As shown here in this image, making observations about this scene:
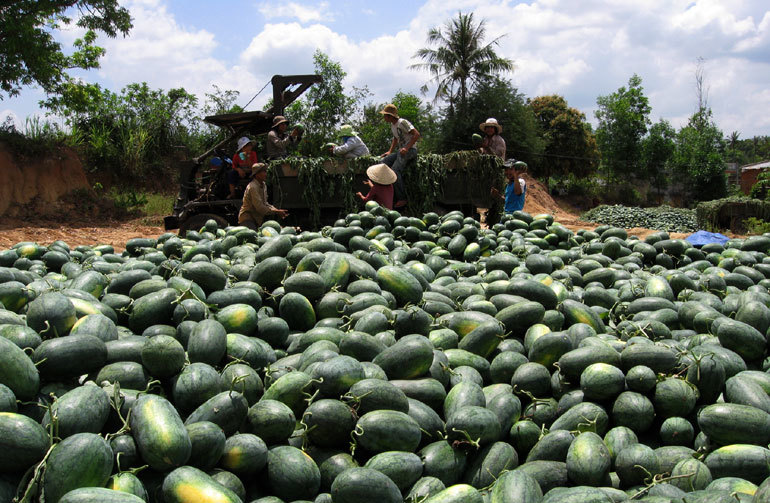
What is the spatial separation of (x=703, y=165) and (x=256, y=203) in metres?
41.2

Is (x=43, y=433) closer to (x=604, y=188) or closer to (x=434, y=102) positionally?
(x=434, y=102)

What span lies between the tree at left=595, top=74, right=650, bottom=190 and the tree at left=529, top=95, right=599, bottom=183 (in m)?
2.52

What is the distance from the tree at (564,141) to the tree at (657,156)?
4.60 meters

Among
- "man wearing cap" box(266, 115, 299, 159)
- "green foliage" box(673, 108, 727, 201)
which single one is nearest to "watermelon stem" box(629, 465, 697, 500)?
"man wearing cap" box(266, 115, 299, 159)

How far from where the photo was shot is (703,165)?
4069cm

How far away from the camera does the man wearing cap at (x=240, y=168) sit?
11.8 metres

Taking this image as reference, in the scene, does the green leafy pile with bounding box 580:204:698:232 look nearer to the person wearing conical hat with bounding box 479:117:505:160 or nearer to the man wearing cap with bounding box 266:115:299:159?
the person wearing conical hat with bounding box 479:117:505:160

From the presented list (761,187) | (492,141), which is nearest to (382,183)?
(492,141)

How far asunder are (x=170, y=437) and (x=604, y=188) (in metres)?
46.6

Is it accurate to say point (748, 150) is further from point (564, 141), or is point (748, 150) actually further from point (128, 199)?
point (128, 199)

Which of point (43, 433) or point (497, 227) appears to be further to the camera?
point (497, 227)

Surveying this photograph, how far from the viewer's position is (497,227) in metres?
7.46

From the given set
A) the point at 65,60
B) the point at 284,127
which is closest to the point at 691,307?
the point at 284,127

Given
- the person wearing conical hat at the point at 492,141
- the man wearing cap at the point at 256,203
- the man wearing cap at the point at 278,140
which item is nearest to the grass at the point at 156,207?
the man wearing cap at the point at 278,140
